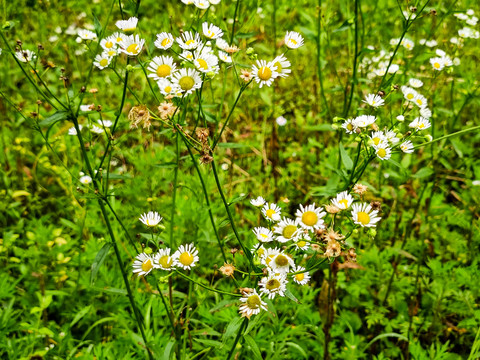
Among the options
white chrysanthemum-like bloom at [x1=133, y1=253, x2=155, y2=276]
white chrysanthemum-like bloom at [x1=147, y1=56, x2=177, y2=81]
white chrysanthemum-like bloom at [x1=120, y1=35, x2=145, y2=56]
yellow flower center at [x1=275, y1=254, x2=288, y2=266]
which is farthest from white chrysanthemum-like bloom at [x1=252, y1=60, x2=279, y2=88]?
white chrysanthemum-like bloom at [x1=133, y1=253, x2=155, y2=276]

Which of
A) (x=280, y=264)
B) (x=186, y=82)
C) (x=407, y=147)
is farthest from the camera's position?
(x=407, y=147)

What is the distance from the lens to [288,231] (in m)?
1.26

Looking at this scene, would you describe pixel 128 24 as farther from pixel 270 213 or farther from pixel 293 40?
pixel 270 213

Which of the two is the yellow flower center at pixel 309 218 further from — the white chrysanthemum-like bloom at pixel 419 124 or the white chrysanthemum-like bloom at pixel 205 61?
the white chrysanthemum-like bloom at pixel 419 124

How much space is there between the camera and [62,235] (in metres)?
2.65

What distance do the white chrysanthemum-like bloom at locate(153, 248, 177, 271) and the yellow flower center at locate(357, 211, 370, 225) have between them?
610mm

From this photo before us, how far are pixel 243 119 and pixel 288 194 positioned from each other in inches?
40.9

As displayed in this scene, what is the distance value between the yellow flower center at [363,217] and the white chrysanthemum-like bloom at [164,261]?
0.61 meters

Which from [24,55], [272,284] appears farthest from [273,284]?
[24,55]

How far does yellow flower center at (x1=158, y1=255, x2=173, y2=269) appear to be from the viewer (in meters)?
1.30

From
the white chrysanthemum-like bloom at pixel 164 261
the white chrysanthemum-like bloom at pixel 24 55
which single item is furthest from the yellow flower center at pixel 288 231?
the white chrysanthemum-like bloom at pixel 24 55

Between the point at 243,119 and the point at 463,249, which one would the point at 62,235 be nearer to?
the point at 243,119

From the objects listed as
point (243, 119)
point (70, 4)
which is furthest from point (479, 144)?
point (70, 4)

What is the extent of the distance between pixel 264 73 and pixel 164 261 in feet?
2.47
